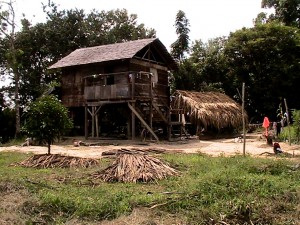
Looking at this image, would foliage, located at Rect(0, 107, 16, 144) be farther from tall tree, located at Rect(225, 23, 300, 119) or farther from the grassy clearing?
the grassy clearing

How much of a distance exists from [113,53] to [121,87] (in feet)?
9.74

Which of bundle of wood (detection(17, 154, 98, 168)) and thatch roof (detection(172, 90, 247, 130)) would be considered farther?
thatch roof (detection(172, 90, 247, 130))

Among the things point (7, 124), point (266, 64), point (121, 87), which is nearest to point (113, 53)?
point (121, 87)

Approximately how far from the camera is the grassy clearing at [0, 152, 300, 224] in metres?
6.41

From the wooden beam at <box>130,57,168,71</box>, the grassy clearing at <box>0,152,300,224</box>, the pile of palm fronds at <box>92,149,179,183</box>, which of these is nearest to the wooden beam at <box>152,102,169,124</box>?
the wooden beam at <box>130,57,168,71</box>

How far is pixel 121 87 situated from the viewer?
20.0m

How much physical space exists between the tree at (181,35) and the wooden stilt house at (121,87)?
371 inches

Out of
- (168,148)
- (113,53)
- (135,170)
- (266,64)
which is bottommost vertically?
(135,170)

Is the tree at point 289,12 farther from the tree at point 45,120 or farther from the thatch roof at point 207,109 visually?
the tree at point 45,120

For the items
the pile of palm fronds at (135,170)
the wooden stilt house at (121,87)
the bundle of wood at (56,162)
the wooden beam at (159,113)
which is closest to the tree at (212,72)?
the wooden stilt house at (121,87)

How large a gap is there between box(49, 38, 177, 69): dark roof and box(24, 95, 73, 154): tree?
24.3 feet

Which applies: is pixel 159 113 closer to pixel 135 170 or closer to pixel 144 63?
pixel 144 63

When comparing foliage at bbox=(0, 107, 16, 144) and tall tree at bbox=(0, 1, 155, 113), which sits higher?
tall tree at bbox=(0, 1, 155, 113)

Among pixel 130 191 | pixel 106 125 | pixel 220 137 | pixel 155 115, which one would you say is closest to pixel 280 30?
pixel 220 137
